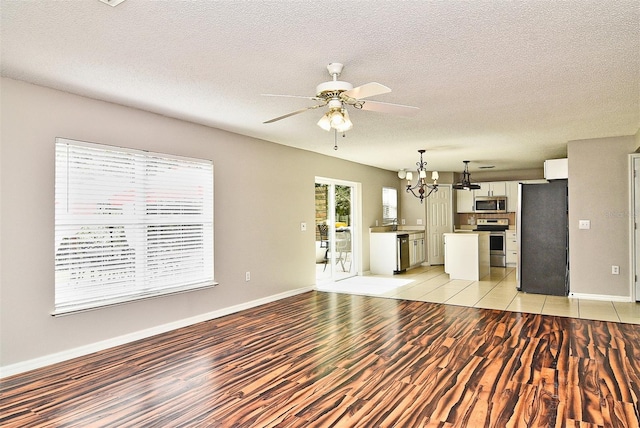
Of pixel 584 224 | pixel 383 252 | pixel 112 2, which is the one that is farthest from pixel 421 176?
pixel 112 2

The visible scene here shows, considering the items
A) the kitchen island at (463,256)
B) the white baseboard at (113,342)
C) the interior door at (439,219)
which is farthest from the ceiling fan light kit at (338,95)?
the interior door at (439,219)

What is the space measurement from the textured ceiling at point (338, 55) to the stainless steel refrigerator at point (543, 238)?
184 centimetres

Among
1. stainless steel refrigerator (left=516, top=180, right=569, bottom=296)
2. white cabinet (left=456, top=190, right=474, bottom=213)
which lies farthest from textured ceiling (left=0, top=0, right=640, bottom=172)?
white cabinet (left=456, top=190, right=474, bottom=213)

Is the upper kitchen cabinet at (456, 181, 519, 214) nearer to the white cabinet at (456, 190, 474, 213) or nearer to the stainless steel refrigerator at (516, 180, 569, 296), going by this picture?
the white cabinet at (456, 190, 474, 213)

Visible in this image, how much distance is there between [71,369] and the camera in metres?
3.39

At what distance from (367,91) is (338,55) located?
0.37m

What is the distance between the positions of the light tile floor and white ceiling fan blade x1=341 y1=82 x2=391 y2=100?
395 centimetres

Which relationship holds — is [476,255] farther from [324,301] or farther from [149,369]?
[149,369]

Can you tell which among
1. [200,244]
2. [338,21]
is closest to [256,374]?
[200,244]

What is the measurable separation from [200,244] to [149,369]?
71.1 inches

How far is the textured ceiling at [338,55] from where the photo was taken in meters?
2.25

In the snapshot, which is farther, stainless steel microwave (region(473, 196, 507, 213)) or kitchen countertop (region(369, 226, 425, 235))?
stainless steel microwave (region(473, 196, 507, 213))

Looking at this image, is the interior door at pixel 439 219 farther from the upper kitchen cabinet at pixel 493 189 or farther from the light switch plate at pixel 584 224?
the light switch plate at pixel 584 224

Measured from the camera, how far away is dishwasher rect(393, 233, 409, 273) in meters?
8.58
